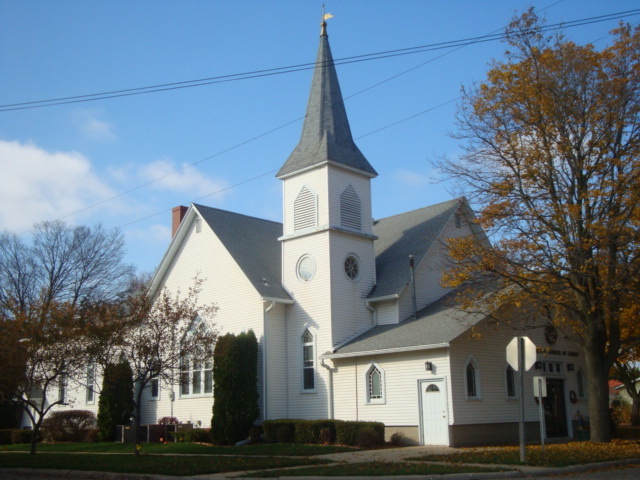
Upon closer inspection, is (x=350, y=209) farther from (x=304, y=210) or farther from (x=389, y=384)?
(x=389, y=384)

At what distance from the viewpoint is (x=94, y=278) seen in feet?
155

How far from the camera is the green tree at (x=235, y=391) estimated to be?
2641 cm

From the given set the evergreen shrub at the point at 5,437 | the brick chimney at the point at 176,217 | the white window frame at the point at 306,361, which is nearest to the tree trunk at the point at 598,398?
the white window frame at the point at 306,361

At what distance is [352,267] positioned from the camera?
29.0 m

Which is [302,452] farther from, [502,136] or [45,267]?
[45,267]

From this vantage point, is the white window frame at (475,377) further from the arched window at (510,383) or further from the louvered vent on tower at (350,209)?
the louvered vent on tower at (350,209)

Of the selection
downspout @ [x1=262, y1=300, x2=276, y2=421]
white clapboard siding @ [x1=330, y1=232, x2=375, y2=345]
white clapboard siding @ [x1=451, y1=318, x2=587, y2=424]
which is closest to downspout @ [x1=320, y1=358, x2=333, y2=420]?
white clapboard siding @ [x1=330, y1=232, x2=375, y2=345]

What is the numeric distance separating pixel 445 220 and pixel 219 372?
1226 cm

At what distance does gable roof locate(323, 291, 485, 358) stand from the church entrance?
563 cm

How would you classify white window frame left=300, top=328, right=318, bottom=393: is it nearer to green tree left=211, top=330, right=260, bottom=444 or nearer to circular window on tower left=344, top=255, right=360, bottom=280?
green tree left=211, top=330, right=260, bottom=444

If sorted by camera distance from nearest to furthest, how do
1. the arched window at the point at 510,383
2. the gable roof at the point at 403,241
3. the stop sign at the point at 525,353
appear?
the stop sign at the point at 525,353
the arched window at the point at 510,383
the gable roof at the point at 403,241

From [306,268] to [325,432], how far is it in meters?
7.41

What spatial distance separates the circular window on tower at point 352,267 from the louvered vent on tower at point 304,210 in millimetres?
2130

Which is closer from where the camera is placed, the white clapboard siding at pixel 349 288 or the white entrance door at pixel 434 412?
the white entrance door at pixel 434 412
